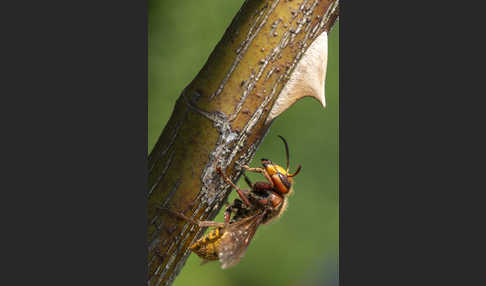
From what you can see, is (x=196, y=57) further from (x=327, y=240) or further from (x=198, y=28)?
(x=327, y=240)

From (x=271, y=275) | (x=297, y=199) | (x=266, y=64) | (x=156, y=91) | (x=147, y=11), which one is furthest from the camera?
(x=297, y=199)

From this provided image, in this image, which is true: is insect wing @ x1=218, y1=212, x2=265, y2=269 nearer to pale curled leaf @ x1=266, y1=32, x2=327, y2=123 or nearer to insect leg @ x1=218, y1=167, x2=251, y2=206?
insect leg @ x1=218, y1=167, x2=251, y2=206

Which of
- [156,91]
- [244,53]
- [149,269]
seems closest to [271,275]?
[149,269]

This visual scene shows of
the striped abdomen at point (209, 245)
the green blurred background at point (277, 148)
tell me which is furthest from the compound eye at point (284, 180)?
the striped abdomen at point (209, 245)

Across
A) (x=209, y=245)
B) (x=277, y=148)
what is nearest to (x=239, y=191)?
(x=209, y=245)

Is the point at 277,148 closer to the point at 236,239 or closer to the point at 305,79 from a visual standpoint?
the point at 236,239

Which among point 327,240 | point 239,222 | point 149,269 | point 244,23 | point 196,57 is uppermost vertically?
point 196,57
